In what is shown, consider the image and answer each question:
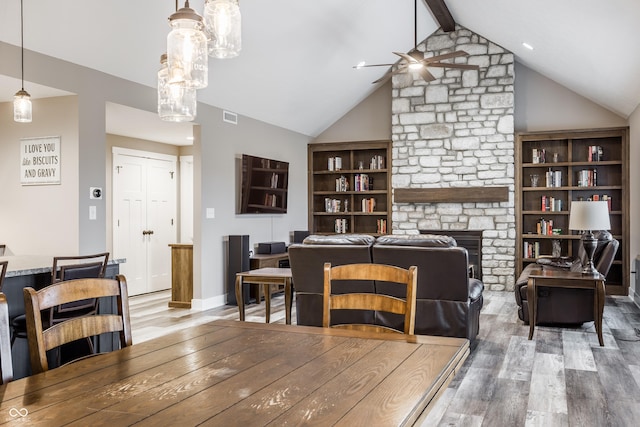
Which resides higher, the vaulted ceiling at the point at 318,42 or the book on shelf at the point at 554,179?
the vaulted ceiling at the point at 318,42

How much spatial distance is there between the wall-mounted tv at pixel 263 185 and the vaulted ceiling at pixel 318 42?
26.8 inches

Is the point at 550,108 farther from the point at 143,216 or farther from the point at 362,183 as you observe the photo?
the point at 143,216

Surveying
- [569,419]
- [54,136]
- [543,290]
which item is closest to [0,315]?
[569,419]

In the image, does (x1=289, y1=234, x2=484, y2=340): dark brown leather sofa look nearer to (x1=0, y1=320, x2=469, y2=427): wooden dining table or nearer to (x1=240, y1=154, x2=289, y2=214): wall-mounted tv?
(x1=0, y1=320, x2=469, y2=427): wooden dining table

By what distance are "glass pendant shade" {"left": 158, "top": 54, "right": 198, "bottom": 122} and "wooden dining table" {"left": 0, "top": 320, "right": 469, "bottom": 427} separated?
147cm

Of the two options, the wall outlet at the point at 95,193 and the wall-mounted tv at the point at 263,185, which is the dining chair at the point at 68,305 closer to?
the wall outlet at the point at 95,193

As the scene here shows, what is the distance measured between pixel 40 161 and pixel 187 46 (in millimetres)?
3501

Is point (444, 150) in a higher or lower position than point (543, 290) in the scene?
higher

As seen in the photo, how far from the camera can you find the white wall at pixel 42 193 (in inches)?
192

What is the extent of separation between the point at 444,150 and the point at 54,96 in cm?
575

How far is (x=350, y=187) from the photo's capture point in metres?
9.54

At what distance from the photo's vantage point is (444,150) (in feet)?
28.2

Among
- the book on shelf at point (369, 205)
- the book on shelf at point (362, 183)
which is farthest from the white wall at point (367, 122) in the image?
the book on shelf at point (369, 205)

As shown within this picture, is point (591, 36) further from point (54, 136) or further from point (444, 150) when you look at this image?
point (54, 136)
